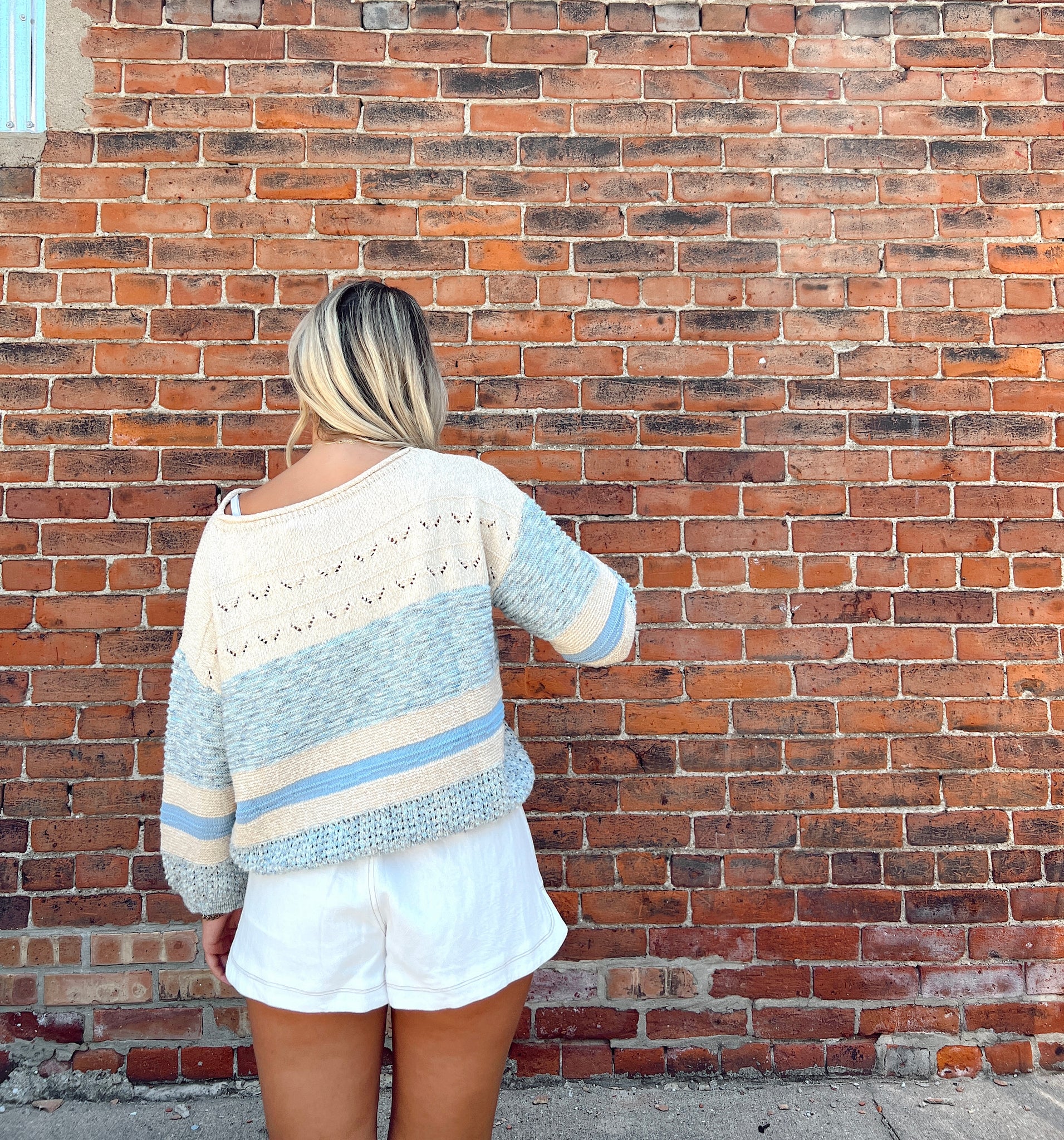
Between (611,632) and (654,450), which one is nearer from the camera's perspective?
(611,632)

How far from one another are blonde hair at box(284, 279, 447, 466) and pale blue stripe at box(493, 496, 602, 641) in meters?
0.26

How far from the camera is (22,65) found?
91.7 inches

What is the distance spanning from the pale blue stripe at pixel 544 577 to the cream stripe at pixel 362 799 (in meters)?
0.26

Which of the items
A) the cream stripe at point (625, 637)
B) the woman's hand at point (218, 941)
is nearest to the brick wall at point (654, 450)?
the woman's hand at point (218, 941)

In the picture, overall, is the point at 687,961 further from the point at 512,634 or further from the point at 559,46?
the point at 559,46

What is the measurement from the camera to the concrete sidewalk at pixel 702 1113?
2.15m

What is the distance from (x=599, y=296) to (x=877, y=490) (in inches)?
39.0

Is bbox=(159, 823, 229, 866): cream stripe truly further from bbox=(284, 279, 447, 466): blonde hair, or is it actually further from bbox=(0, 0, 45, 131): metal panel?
bbox=(0, 0, 45, 131): metal panel

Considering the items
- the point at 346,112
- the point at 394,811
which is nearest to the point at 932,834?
the point at 394,811

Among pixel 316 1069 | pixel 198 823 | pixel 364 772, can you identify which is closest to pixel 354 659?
pixel 364 772

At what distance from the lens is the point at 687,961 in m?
2.35

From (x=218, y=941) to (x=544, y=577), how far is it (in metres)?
0.99

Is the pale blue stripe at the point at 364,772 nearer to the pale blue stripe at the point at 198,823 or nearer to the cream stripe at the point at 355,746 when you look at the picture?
the cream stripe at the point at 355,746

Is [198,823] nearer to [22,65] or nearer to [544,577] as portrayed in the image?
[544,577]
